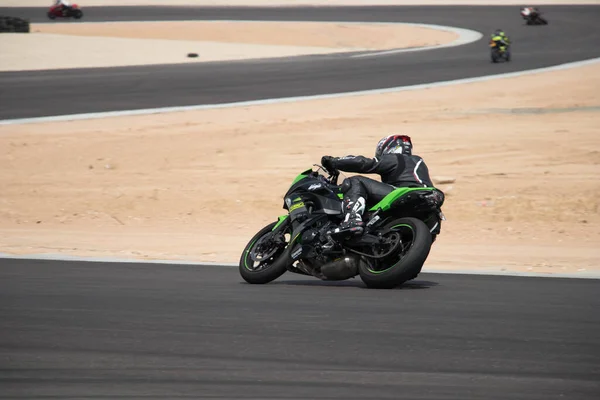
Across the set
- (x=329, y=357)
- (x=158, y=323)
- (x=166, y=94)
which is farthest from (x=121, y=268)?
(x=166, y=94)

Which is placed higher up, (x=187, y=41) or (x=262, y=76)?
(x=262, y=76)

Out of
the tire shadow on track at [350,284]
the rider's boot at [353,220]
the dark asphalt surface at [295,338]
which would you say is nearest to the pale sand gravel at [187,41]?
the tire shadow on track at [350,284]

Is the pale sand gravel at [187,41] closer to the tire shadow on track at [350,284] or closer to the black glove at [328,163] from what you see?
the tire shadow on track at [350,284]

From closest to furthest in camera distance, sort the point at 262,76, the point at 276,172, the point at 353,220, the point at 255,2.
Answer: the point at 353,220 < the point at 276,172 < the point at 262,76 < the point at 255,2

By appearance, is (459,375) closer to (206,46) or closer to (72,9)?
(206,46)

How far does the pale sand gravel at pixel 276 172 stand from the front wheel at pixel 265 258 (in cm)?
256

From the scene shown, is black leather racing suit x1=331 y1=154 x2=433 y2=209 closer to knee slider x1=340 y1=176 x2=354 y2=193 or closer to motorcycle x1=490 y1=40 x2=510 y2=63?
knee slider x1=340 y1=176 x2=354 y2=193

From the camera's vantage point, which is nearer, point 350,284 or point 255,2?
point 350,284

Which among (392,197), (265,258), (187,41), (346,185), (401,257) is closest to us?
(401,257)

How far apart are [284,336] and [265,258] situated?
2.66 meters

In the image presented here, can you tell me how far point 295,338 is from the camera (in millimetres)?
7355

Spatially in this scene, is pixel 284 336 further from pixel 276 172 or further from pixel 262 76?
pixel 262 76

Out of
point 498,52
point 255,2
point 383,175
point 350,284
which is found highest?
point 383,175

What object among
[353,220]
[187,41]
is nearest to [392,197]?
[353,220]
